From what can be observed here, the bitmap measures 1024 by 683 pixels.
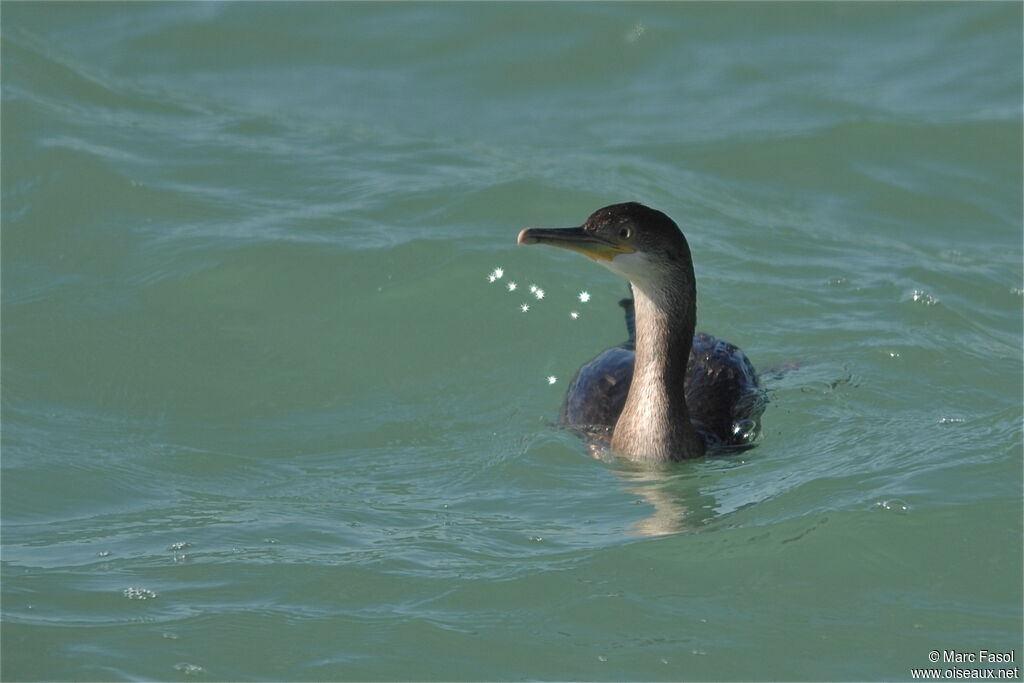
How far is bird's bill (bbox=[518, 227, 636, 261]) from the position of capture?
7.24m

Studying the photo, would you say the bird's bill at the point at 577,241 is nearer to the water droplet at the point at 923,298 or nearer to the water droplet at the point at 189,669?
the water droplet at the point at 189,669

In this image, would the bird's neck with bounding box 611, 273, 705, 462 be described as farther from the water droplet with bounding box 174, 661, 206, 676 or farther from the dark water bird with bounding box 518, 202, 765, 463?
the water droplet with bounding box 174, 661, 206, 676

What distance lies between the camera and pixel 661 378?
7867mm

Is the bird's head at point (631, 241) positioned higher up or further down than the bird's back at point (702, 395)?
higher up

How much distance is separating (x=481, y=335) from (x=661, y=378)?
1908 mm

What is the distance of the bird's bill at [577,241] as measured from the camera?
7238 mm

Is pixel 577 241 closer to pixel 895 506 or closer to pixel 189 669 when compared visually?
pixel 895 506

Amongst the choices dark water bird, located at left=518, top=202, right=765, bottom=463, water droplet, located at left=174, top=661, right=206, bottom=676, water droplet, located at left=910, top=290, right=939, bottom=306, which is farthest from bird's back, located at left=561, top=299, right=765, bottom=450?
water droplet, located at left=174, top=661, right=206, bottom=676

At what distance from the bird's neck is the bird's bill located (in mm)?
351

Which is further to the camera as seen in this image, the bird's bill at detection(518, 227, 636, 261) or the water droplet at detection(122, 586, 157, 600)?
the bird's bill at detection(518, 227, 636, 261)

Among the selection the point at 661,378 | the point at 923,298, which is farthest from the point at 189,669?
the point at 923,298

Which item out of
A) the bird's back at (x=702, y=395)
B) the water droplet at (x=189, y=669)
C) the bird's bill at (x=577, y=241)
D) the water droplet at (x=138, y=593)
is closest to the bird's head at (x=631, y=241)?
the bird's bill at (x=577, y=241)

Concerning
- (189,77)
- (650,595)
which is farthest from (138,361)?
(189,77)

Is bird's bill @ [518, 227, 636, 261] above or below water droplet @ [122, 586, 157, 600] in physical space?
above
